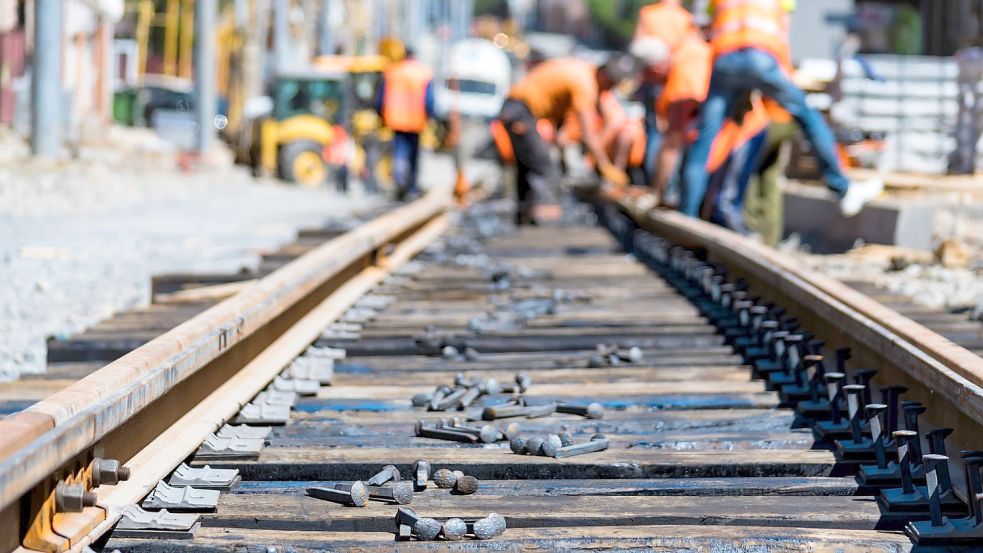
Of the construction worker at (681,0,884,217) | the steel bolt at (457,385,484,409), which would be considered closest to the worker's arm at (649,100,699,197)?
the construction worker at (681,0,884,217)

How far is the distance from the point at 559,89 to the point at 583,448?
797 centimetres

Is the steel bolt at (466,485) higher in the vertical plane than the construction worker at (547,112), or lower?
lower

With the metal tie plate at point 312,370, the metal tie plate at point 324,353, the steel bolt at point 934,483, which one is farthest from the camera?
the metal tie plate at point 324,353

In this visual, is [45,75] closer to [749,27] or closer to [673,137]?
[673,137]

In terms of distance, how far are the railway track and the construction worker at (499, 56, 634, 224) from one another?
210 inches

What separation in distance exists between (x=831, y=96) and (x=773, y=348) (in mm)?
11420

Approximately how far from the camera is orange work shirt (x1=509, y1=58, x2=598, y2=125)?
35.8 ft

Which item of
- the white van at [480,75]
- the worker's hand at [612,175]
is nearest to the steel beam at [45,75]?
the worker's hand at [612,175]

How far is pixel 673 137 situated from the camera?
32.3ft

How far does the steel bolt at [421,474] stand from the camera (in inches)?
120

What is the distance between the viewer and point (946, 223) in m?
10.3

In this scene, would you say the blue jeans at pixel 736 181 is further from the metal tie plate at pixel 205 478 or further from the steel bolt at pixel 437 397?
the metal tie plate at pixel 205 478

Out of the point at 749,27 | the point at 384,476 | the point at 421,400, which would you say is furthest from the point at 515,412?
the point at 749,27

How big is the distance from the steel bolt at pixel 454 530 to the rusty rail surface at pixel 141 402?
24.4 inches
